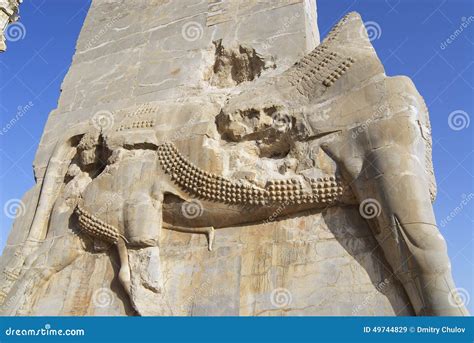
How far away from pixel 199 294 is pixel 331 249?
1.26 metres

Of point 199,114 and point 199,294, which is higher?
point 199,114

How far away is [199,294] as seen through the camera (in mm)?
4223

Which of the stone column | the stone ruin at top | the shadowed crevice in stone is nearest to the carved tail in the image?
the stone ruin at top

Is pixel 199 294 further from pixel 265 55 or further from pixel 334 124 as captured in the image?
pixel 265 55

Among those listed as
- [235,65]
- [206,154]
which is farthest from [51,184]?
[235,65]

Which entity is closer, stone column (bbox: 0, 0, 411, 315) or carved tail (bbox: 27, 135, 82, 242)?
stone column (bbox: 0, 0, 411, 315)

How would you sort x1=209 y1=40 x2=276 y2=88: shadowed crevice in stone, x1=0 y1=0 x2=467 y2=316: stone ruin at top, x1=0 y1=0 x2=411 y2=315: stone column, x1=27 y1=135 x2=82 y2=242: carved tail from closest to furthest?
x1=0 y1=0 x2=467 y2=316: stone ruin at top < x1=0 y1=0 x2=411 y2=315: stone column < x1=27 y1=135 x2=82 y2=242: carved tail < x1=209 y1=40 x2=276 y2=88: shadowed crevice in stone

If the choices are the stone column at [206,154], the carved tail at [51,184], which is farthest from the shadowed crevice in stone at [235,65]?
the carved tail at [51,184]

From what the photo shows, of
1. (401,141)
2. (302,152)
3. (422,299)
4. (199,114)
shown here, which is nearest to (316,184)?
(302,152)

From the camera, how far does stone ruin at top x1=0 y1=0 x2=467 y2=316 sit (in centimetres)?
383

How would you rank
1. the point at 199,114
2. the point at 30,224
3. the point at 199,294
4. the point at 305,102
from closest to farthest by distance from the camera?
1. the point at 199,294
2. the point at 305,102
3. the point at 199,114
4. the point at 30,224

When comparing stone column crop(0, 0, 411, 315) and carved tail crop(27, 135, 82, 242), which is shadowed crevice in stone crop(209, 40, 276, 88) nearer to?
stone column crop(0, 0, 411, 315)

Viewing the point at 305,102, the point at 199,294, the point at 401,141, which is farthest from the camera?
the point at 305,102

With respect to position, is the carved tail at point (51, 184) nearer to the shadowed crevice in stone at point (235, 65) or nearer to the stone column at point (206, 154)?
the stone column at point (206, 154)
